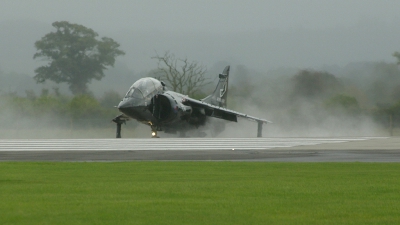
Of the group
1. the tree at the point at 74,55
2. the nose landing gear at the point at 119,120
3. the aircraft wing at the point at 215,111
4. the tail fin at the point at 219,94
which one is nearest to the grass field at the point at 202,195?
the nose landing gear at the point at 119,120

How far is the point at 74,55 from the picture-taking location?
5691cm

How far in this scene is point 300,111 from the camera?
44.8 metres

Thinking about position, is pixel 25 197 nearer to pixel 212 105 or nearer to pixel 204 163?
pixel 204 163

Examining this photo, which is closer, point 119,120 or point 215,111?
point 119,120

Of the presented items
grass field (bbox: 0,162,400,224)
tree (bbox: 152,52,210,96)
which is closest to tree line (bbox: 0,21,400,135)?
tree (bbox: 152,52,210,96)

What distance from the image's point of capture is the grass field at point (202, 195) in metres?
8.42

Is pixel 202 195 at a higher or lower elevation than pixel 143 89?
lower

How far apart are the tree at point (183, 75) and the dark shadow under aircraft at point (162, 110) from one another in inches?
340

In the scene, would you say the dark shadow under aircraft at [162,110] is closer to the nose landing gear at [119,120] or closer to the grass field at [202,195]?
the nose landing gear at [119,120]

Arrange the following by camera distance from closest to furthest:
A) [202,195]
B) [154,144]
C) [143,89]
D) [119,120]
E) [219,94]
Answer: [202,195] → [154,144] → [143,89] → [119,120] → [219,94]

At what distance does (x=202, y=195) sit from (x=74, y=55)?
4760 cm

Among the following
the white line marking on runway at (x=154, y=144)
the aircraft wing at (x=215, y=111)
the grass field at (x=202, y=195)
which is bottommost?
the white line marking on runway at (x=154, y=144)

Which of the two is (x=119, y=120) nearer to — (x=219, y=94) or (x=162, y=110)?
(x=162, y=110)

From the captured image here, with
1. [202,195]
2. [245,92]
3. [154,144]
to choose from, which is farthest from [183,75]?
[202,195]
